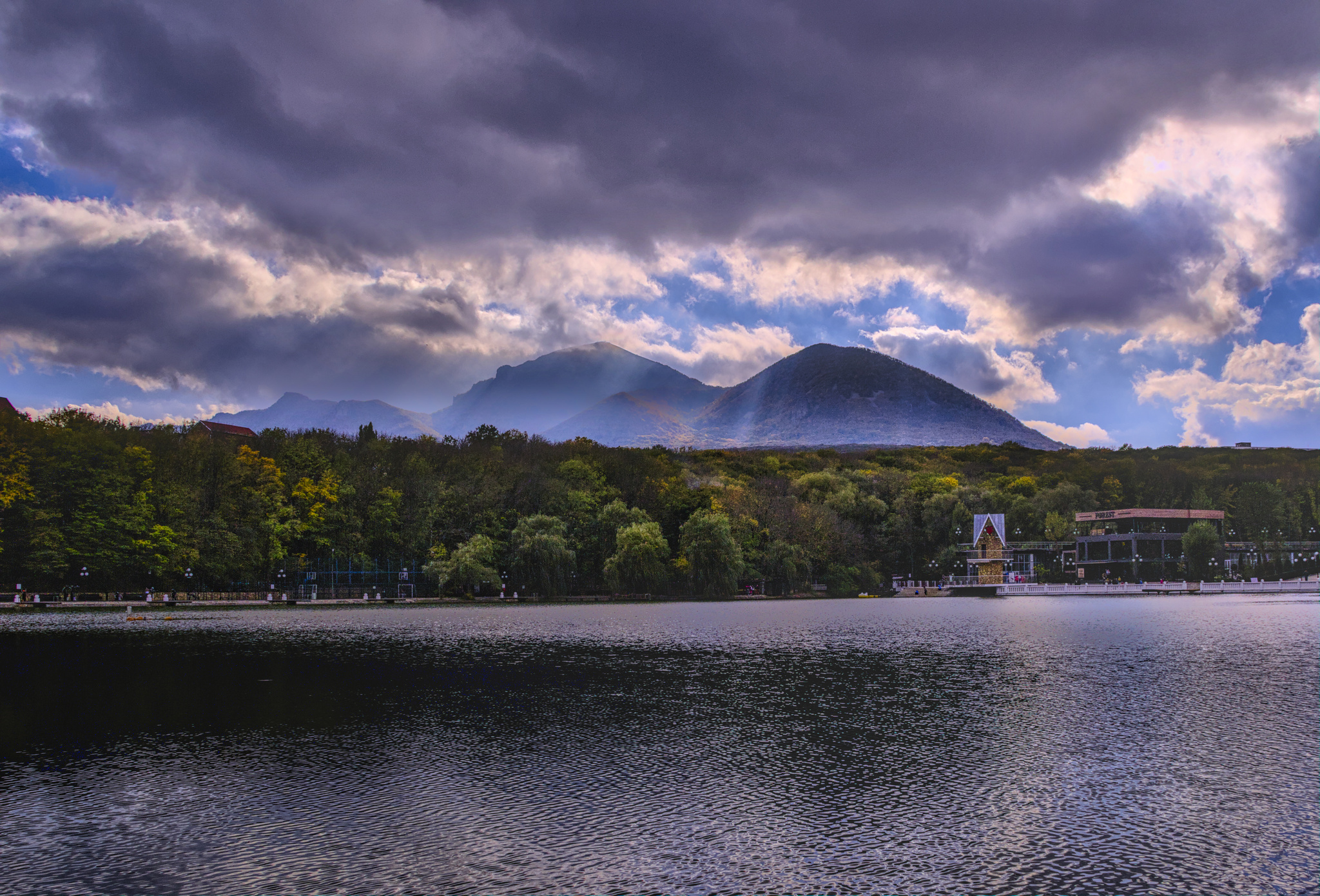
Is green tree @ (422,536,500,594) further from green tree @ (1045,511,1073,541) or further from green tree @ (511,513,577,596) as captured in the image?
green tree @ (1045,511,1073,541)

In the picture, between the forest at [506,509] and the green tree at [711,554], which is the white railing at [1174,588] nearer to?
the forest at [506,509]

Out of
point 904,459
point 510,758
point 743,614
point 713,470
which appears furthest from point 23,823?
point 904,459

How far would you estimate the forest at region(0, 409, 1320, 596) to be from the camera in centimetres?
7812

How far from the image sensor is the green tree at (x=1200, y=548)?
110m

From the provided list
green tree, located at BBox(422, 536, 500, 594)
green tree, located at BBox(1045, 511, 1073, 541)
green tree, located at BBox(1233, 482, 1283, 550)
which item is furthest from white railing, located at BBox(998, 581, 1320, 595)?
green tree, located at BBox(422, 536, 500, 594)

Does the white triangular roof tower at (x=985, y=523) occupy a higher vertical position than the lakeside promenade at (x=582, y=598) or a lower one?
higher

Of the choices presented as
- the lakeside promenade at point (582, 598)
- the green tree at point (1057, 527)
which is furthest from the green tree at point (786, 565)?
the green tree at point (1057, 527)

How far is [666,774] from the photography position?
14.7 meters

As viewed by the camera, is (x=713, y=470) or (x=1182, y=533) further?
(x=713, y=470)

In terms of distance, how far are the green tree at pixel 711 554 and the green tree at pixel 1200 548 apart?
5887cm

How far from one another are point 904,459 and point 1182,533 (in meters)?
46.1

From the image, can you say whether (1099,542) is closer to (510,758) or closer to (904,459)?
(904,459)

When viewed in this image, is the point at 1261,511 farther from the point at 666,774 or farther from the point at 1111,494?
the point at 666,774

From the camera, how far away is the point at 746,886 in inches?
388
